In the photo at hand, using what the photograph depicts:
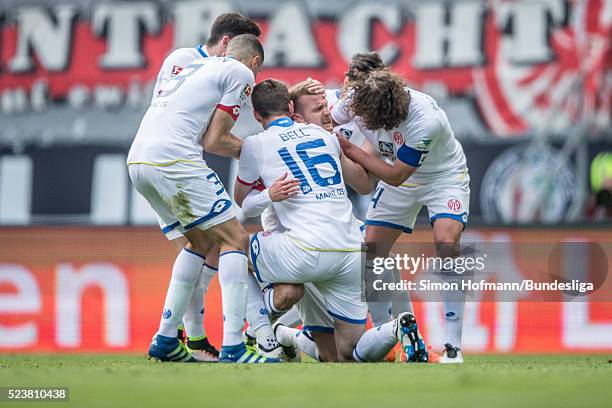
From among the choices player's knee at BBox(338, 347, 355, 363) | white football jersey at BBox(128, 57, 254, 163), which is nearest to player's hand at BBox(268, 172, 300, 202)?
white football jersey at BBox(128, 57, 254, 163)

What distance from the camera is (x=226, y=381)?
4.85 meters

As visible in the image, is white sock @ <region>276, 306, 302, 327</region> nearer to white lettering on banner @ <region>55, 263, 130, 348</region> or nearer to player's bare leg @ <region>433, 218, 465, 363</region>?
player's bare leg @ <region>433, 218, 465, 363</region>

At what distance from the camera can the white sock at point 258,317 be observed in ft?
21.1

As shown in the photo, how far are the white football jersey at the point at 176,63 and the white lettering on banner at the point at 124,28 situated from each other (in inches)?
267

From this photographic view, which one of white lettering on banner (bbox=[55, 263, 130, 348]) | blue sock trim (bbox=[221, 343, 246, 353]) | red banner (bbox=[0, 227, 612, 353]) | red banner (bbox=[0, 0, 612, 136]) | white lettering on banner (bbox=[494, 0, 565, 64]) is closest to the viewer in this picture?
blue sock trim (bbox=[221, 343, 246, 353])

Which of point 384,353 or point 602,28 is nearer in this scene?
point 384,353

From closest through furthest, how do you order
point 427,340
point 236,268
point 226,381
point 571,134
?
point 226,381 → point 236,268 → point 427,340 → point 571,134

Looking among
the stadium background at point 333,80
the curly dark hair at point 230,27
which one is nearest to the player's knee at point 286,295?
the curly dark hair at point 230,27

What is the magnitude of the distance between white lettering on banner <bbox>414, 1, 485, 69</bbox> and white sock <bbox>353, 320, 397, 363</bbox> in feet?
23.9

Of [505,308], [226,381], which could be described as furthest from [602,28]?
[226,381]

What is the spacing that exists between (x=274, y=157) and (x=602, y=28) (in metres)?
7.65

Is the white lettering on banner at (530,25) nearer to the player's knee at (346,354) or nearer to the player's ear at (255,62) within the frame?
the player's ear at (255,62)

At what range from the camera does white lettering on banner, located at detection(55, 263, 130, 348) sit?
33.4ft

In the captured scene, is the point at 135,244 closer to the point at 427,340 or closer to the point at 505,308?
the point at 427,340
